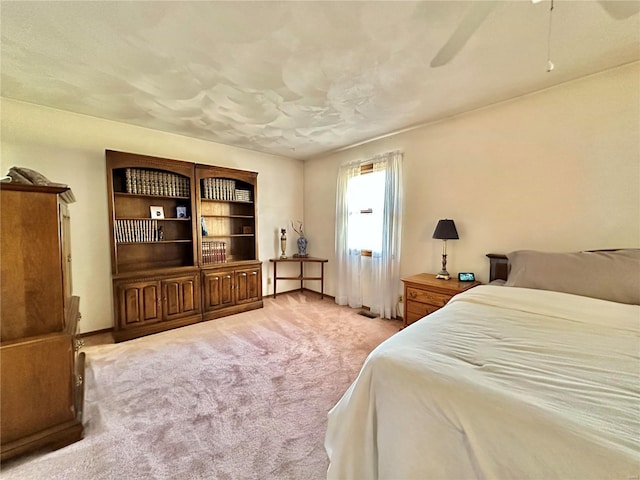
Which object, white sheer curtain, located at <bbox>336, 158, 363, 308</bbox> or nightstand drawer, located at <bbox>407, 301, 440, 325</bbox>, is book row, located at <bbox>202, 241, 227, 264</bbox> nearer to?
white sheer curtain, located at <bbox>336, 158, 363, 308</bbox>

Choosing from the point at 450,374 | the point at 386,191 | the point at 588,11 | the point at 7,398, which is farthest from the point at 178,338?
the point at 588,11

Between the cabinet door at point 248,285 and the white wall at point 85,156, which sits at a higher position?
the white wall at point 85,156

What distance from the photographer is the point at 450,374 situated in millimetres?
947

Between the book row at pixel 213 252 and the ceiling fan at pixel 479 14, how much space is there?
350 cm

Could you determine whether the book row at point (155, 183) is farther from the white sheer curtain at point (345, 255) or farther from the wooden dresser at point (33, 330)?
the white sheer curtain at point (345, 255)

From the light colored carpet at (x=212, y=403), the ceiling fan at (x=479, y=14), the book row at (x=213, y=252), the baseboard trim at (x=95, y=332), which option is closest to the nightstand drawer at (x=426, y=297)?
the light colored carpet at (x=212, y=403)

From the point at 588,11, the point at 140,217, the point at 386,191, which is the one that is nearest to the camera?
the point at 588,11

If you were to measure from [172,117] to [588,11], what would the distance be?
3680 millimetres

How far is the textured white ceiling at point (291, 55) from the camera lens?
152 cm

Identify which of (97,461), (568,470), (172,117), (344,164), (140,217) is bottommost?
(97,461)

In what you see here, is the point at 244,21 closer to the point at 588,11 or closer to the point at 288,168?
the point at 588,11

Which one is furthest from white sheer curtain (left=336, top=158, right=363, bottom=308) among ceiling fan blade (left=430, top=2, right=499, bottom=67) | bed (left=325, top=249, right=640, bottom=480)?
bed (left=325, top=249, right=640, bottom=480)

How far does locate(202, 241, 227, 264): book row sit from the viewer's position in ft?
12.1

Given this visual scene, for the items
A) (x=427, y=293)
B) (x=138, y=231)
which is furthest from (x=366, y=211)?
(x=138, y=231)
